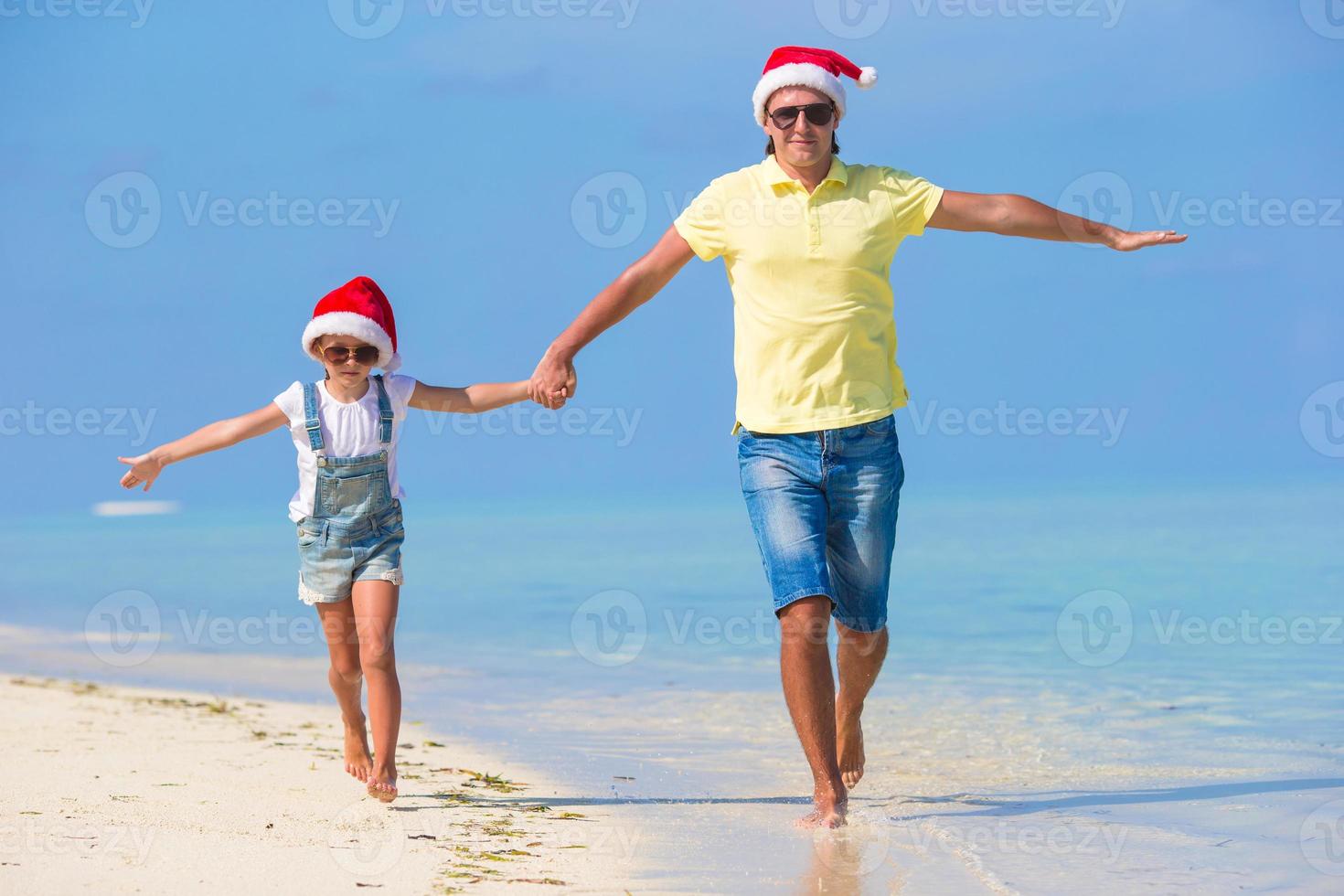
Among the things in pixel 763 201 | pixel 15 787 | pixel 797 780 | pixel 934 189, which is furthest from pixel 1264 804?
pixel 15 787

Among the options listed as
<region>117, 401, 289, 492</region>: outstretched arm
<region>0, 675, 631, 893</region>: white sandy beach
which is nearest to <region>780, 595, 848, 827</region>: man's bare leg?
<region>0, 675, 631, 893</region>: white sandy beach

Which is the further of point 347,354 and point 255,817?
point 347,354

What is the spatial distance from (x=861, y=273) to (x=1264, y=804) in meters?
2.19

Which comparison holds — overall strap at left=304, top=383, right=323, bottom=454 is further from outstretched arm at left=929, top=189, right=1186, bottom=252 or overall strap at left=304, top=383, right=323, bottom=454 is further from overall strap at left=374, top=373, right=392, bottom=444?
outstretched arm at left=929, top=189, right=1186, bottom=252

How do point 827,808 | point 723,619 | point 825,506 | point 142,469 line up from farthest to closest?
point 723,619 < point 142,469 < point 825,506 < point 827,808

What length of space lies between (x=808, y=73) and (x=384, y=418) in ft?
5.83

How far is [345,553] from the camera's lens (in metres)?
4.61

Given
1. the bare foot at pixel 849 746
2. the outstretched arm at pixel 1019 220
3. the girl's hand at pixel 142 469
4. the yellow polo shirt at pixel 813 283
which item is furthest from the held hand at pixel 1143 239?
the girl's hand at pixel 142 469

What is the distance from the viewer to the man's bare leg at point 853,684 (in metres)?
4.54

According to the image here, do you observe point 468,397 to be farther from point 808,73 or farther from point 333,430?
point 808,73

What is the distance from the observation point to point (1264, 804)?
4578 millimetres

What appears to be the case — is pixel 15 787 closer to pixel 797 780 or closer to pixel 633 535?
pixel 797 780

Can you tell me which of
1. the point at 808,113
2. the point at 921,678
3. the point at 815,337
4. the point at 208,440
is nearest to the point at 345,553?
the point at 208,440

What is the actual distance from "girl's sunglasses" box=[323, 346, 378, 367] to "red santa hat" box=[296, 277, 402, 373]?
0.10ft
